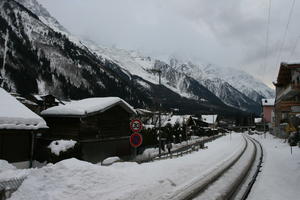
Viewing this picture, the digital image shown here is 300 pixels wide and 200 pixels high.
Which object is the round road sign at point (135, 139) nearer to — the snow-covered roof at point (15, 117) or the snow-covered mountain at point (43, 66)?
the snow-covered roof at point (15, 117)

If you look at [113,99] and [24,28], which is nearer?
[113,99]

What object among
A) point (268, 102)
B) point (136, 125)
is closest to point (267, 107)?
point (268, 102)

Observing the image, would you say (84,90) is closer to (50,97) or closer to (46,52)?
(46,52)

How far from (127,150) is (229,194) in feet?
63.4

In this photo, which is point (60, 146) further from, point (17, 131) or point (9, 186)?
point (9, 186)

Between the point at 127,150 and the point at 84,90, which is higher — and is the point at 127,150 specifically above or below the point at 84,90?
below

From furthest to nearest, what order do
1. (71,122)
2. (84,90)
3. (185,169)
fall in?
(84,90)
(71,122)
(185,169)

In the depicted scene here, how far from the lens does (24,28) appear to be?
519 feet

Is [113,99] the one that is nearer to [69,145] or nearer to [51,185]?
[69,145]

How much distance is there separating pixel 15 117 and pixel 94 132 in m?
8.31

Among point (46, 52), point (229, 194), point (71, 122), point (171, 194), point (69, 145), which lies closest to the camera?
point (171, 194)

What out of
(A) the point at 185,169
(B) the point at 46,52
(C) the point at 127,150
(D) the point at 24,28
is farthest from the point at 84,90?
(A) the point at 185,169

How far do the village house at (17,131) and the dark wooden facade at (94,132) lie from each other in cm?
436

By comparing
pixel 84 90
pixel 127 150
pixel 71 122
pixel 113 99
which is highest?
pixel 84 90
